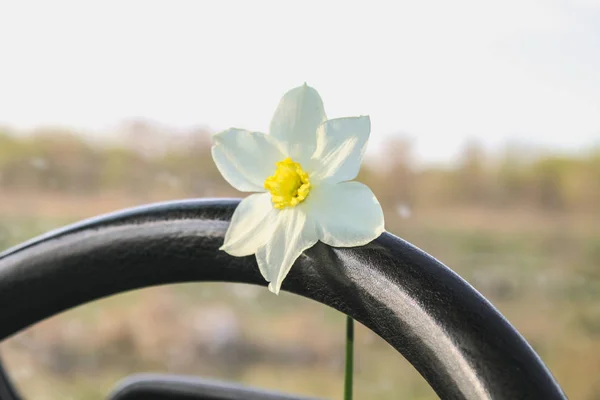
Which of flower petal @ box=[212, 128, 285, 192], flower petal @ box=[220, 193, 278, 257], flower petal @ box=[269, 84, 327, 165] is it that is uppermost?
flower petal @ box=[269, 84, 327, 165]

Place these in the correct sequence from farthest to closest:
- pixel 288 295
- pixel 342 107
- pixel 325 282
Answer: pixel 288 295 < pixel 342 107 < pixel 325 282

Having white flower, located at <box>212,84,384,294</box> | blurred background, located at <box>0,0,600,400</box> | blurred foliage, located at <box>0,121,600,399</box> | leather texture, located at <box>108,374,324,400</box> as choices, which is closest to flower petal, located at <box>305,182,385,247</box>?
white flower, located at <box>212,84,384,294</box>

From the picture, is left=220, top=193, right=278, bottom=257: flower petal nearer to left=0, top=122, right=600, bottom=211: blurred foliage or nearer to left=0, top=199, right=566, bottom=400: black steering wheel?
left=0, top=199, right=566, bottom=400: black steering wheel

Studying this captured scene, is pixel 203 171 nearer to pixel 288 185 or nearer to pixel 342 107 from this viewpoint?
pixel 342 107

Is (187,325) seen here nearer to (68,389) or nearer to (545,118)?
(68,389)

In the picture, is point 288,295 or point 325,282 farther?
point 288,295

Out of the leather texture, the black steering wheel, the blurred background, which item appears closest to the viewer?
the black steering wheel

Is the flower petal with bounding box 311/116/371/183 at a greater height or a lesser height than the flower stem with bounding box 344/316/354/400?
greater

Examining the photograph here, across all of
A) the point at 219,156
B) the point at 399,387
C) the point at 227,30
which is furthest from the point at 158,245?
the point at 399,387

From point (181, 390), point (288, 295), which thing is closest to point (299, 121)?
point (181, 390)
